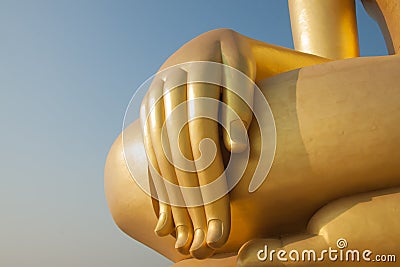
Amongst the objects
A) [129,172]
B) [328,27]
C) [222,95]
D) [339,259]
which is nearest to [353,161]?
[339,259]

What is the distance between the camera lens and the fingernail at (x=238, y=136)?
4.79 ft

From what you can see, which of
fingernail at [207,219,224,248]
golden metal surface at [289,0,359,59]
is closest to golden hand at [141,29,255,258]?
fingernail at [207,219,224,248]

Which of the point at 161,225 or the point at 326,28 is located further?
the point at 326,28

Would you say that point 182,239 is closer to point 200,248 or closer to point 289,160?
point 200,248

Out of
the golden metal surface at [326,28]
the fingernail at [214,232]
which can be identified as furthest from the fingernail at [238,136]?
the golden metal surface at [326,28]

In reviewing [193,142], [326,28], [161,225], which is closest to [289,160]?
[193,142]

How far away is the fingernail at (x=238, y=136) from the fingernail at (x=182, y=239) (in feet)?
0.84

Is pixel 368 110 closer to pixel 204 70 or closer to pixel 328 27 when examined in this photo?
pixel 204 70

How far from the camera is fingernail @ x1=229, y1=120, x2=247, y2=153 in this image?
57.5 inches

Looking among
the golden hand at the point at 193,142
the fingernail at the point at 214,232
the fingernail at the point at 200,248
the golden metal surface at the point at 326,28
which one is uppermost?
the golden metal surface at the point at 326,28

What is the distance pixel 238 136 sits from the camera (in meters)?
1.47

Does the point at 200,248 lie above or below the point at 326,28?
below

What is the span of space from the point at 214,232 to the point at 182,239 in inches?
4.0

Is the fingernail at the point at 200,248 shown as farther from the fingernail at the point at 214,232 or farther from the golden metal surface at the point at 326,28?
the golden metal surface at the point at 326,28
